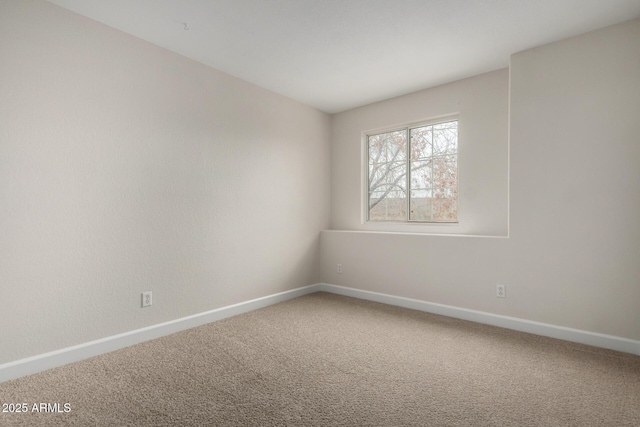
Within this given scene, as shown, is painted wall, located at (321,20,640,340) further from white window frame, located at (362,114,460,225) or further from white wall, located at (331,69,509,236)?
white window frame, located at (362,114,460,225)

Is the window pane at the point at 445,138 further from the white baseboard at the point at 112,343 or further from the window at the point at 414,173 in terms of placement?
the white baseboard at the point at 112,343

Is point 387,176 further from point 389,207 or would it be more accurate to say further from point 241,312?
point 241,312

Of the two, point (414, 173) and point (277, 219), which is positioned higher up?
point (414, 173)

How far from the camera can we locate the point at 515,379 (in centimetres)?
204

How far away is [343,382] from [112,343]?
5.94 feet

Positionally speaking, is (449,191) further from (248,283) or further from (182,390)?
(182,390)

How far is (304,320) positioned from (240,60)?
2.60 metres

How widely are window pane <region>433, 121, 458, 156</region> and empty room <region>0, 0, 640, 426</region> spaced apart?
0.08 meters

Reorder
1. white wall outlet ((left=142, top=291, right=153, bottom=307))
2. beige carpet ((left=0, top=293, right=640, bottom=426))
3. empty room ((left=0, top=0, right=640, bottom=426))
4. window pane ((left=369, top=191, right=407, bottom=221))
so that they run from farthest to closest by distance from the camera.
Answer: window pane ((left=369, top=191, right=407, bottom=221)) < white wall outlet ((left=142, top=291, right=153, bottom=307)) < empty room ((left=0, top=0, right=640, bottom=426)) < beige carpet ((left=0, top=293, right=640, bottom=426))

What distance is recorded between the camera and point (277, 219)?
392 centimetres

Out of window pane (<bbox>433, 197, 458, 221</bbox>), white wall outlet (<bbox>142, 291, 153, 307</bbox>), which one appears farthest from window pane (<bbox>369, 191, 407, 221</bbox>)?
white wall outlet (<bbox>142, 291, 153, 307</bbox>)

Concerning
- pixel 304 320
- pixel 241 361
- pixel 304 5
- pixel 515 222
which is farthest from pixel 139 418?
pixel 515 222

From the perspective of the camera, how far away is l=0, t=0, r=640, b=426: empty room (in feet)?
6.41

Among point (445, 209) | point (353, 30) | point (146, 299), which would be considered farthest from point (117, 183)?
point (445, 209)
